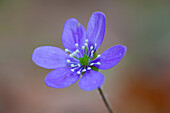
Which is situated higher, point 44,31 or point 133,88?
point 44,31

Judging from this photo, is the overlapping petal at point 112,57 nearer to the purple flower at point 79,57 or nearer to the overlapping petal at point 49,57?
the purple flower at point 79,57

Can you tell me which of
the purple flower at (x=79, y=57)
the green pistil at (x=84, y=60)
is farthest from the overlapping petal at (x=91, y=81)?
the green pistil at (x=84, y=60)

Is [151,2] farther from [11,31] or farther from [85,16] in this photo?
[11,31]

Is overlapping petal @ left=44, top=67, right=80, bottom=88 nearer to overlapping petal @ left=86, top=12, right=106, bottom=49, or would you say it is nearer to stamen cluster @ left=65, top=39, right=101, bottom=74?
stamen cluster @ left=65, top=39, right=101, bottom=74

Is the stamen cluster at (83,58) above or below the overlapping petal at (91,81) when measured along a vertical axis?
above

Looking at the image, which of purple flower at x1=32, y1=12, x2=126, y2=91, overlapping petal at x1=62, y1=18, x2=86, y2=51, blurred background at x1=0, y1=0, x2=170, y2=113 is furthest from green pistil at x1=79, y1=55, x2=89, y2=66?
blurred background at x1=0, y1=0, x2=170, y2=113

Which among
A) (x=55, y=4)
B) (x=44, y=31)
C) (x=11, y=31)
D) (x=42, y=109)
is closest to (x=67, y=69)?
(x=42, y=109)
